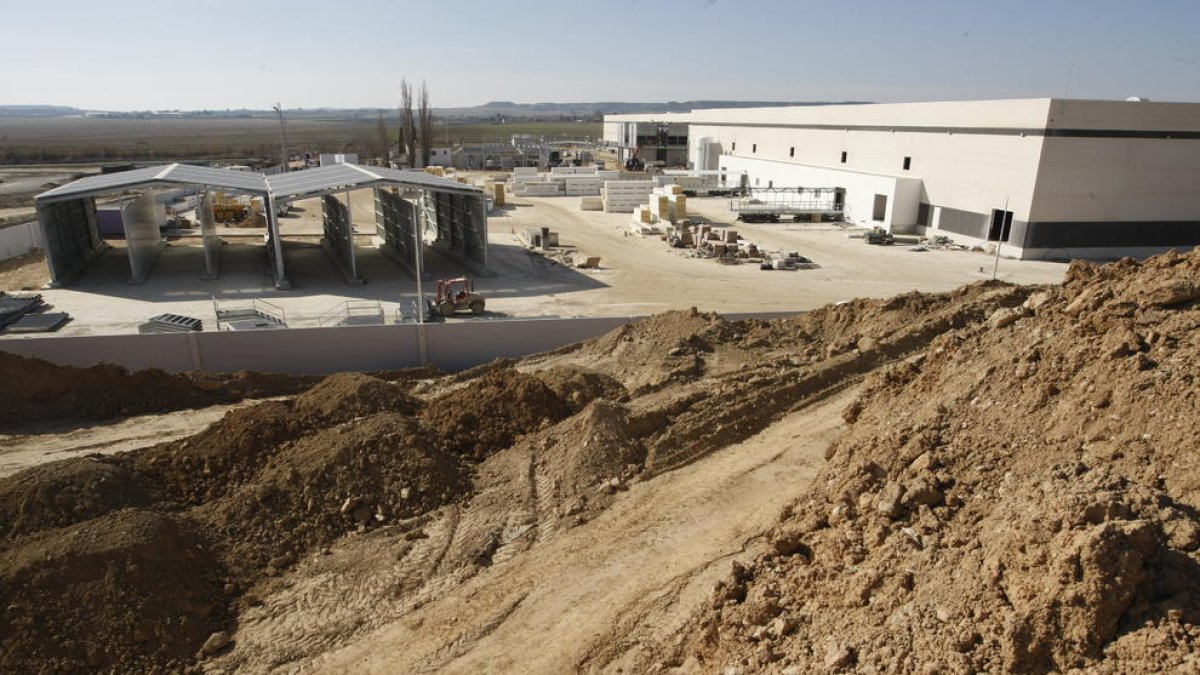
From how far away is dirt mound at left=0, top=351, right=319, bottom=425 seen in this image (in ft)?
51.5

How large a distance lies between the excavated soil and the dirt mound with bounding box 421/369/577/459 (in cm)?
6

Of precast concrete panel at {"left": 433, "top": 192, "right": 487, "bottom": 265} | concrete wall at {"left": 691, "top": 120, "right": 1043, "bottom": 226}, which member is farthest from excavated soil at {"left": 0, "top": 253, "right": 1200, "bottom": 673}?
concrete wall at {"left": 691, "top": 120, "right": 1043, "bottom": 226}

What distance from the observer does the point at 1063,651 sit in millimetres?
5707

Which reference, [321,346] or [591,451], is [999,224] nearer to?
[591,451]

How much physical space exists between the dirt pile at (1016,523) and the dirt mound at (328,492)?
5444 mm

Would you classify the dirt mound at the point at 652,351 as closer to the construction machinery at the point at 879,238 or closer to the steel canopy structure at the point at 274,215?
A: the steel canopy structure at the point at 274,215

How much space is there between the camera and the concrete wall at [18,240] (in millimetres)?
30703

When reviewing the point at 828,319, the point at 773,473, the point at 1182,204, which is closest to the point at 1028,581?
the point at 773,473

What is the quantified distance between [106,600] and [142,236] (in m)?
25.2

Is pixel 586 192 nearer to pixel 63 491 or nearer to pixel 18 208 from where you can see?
pixel 18 208

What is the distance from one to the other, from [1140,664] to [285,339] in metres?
17.5

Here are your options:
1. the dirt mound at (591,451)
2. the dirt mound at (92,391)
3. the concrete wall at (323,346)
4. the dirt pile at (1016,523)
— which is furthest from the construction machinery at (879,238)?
the dirt mound at (92,391)

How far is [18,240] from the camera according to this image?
31.8m

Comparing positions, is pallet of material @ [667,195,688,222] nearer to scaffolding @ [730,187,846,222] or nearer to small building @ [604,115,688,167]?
scaffolding @ [730,187,846,222]
